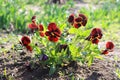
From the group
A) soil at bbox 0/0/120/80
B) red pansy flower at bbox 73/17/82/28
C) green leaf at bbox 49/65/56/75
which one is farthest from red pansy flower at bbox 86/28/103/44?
green leaf at bbox 49/65/56/75

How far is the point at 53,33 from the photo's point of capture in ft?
11.1

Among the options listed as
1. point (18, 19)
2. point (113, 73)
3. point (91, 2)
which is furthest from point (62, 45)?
point (91, 2)

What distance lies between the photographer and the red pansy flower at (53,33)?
Answer: 3365mm

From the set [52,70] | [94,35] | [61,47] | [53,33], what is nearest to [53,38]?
A: [53,33]

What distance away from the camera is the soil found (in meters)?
3.54

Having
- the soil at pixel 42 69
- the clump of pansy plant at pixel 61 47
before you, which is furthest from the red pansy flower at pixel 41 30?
the soil at pixel 42 69

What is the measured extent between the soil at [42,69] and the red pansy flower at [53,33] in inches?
15.8

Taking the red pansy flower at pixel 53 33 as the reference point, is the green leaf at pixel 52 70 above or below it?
below

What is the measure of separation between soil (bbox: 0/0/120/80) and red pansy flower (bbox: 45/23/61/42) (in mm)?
403

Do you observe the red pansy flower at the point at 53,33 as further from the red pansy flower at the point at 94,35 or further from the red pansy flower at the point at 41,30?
the red pansy flower at the point at 94,35

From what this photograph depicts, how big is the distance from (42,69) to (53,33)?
1.51 feet

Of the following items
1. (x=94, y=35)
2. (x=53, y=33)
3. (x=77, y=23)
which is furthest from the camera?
(x=77, y=23)

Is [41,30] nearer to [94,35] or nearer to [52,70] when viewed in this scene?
[52,70]

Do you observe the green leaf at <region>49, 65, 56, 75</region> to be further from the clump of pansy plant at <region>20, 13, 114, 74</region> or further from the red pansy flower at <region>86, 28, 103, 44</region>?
the red pansy flower at <region>86, 28, 103, 44</region>
